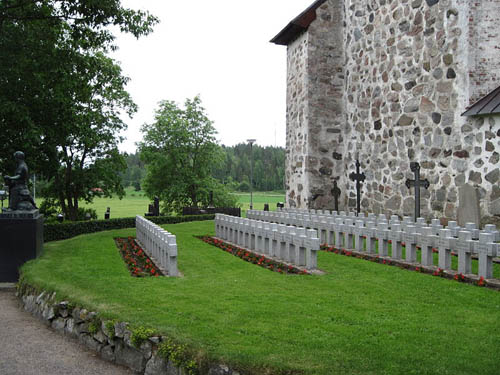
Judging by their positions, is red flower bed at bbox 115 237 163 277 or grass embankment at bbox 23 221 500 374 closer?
grass embankment at bbox 23 221 500 374

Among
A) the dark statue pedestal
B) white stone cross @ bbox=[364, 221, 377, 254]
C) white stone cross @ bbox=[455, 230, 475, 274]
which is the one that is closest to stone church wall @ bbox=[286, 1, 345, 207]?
white stone cross @ bbox=[364, 221, 377, 254]

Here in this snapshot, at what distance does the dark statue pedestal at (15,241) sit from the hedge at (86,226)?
6.83 meters

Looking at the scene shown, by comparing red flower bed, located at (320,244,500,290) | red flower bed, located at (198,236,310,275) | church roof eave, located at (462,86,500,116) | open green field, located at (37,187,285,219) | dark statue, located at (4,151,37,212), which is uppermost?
church roof eave, located at (462,86,500,116)

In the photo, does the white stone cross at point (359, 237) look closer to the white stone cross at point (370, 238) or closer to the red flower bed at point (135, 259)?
the white stone cross at point (370, 238)

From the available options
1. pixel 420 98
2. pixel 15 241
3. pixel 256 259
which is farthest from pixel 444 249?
pixel 15 241

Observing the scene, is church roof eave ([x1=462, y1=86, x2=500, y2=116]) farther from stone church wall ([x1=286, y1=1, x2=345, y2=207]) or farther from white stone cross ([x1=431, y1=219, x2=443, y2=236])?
stone church wall ([x1=286, y1=1, x2=345, y2=207])

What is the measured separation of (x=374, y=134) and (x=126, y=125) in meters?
15.4

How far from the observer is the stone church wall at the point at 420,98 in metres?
13.0

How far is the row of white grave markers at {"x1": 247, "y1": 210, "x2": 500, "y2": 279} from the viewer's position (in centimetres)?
779

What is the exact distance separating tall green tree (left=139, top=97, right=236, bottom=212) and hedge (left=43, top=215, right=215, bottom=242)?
13558 millimetres

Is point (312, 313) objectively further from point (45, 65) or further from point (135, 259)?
point (45, 65)

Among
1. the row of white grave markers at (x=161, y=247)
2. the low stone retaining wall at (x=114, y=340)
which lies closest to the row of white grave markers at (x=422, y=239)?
the row of white grave markers at (x=161, y=247)

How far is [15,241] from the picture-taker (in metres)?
10.3

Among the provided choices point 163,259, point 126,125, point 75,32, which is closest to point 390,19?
point 75,32
